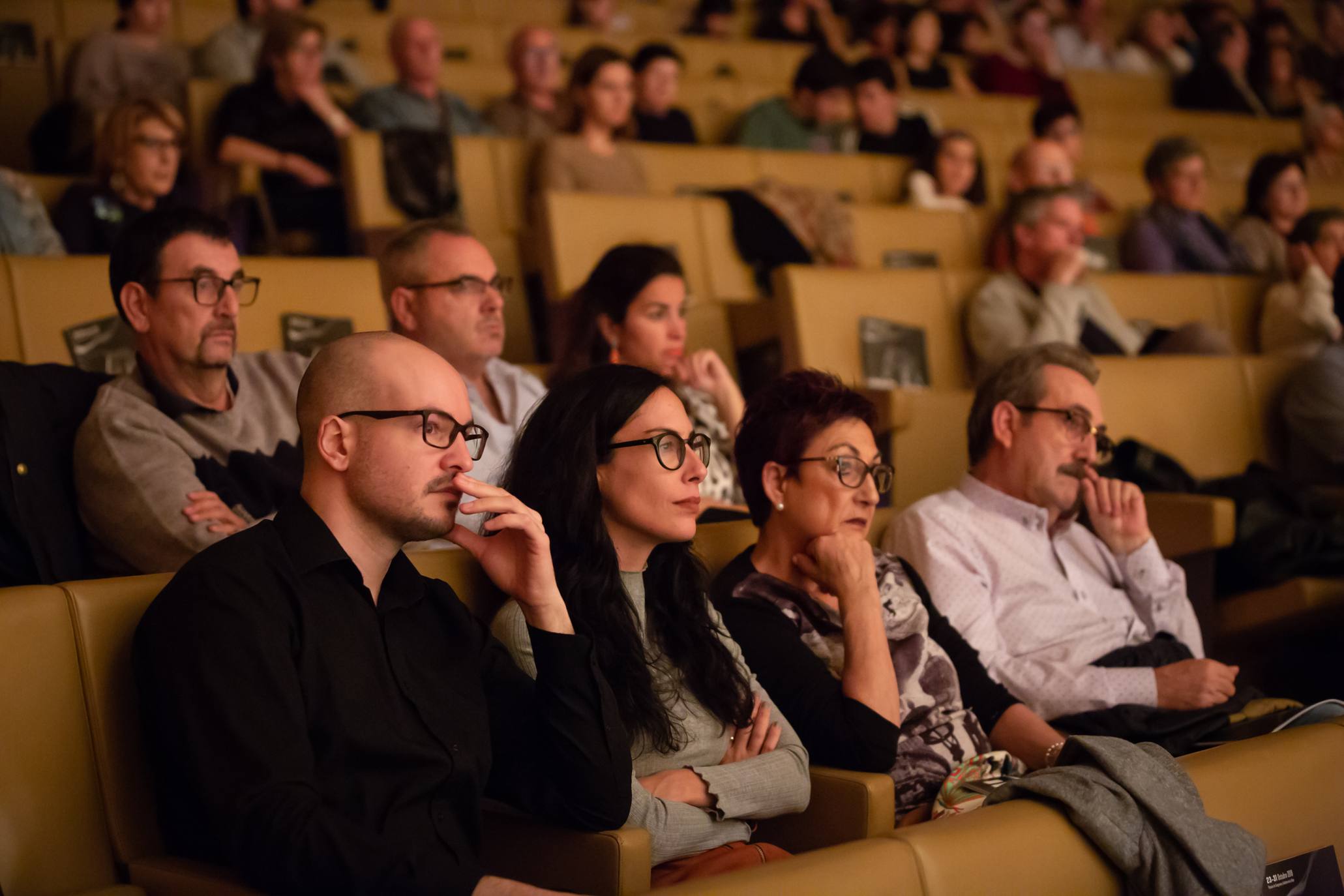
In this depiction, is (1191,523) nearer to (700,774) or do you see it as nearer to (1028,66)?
(700,774)

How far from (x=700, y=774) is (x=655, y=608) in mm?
219

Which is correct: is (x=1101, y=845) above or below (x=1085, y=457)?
below

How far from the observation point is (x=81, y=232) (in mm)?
Result: 3312

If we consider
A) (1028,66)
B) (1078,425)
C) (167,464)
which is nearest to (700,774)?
(167,464)

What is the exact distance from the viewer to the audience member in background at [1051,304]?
362 cm

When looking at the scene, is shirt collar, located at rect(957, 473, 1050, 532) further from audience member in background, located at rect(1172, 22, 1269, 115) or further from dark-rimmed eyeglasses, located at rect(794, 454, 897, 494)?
audience member in background, located at rect(1172, 22, 1269, 115)

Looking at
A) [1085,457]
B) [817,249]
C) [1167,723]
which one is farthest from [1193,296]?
[1167,723]

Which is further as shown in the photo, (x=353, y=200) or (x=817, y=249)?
(x=817, y=249)

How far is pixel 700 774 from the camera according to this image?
→ 162 centimetres

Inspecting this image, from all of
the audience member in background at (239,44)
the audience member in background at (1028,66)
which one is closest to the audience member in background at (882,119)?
the audience member in background at (1028,66)

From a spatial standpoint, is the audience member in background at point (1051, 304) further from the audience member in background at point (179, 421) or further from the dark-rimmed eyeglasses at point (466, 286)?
the audience member in background at point (179, 421)

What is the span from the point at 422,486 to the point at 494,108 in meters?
3.45

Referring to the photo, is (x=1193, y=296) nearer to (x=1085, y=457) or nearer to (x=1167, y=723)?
(x=1085, y=457)

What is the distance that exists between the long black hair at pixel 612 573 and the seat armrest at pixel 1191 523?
→ 1.43 metres
